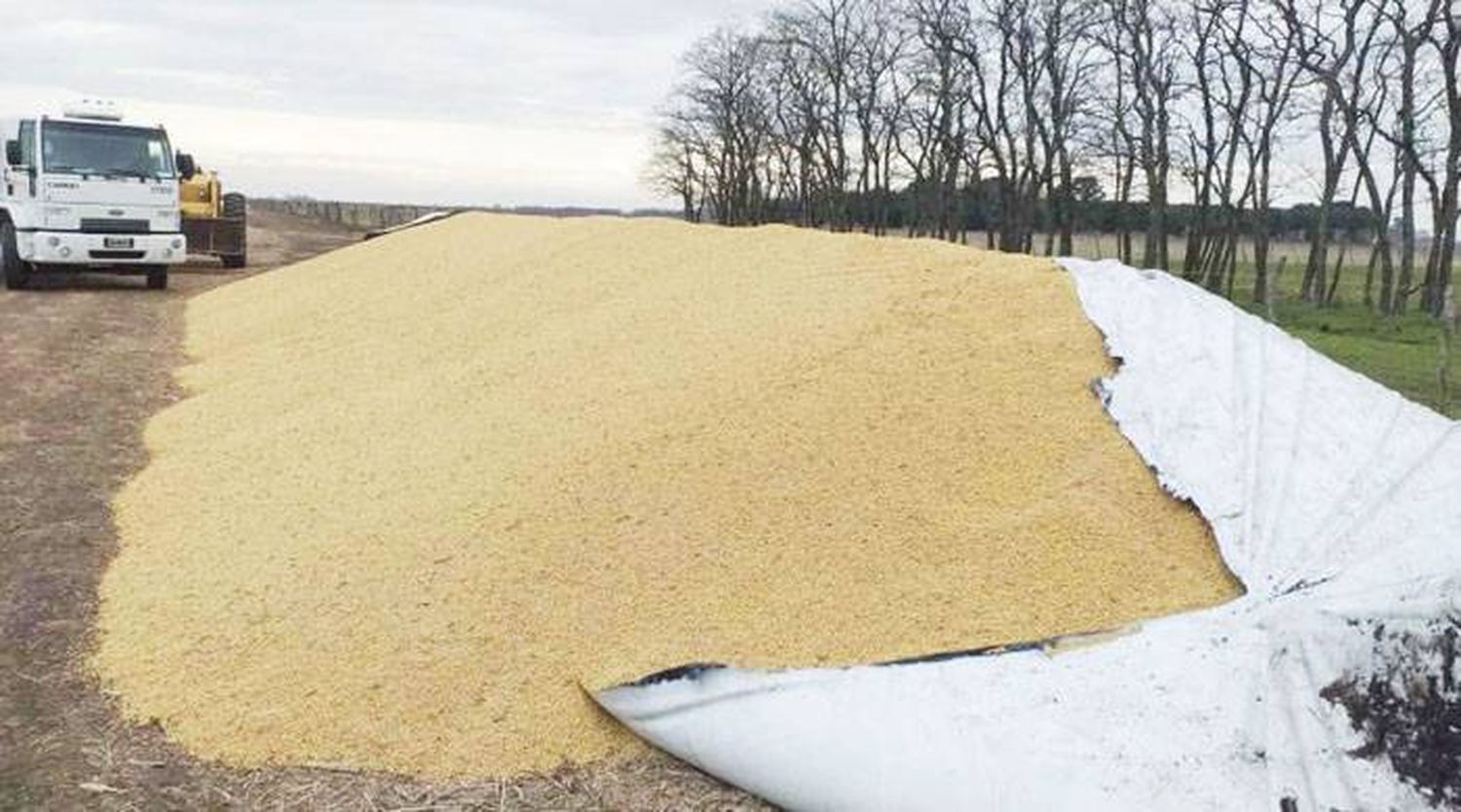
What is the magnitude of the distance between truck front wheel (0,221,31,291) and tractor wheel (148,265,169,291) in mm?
1306

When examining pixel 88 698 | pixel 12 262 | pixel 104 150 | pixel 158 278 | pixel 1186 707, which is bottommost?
pixel 88 698

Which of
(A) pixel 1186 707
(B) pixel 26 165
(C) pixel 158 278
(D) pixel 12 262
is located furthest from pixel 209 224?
(A) pixel 1186 707

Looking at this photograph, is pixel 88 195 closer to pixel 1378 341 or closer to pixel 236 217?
pixel 236 217

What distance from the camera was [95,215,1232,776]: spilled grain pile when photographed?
3.70 meters

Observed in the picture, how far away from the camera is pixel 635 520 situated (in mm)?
4426

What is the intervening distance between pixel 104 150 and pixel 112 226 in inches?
33.2

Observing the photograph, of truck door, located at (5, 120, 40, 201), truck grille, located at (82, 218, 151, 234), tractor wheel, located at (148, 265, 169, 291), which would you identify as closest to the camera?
truck door, located at (5, 120, 40, 201)

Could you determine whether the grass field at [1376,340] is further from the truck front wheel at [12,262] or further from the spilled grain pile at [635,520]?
the truck front wheel at [12,262]

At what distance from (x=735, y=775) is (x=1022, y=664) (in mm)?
853

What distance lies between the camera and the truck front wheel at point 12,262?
13.9m

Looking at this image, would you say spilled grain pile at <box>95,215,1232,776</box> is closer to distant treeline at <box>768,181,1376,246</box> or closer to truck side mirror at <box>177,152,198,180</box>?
truck side mirror at <box>177,152,198,180</box>

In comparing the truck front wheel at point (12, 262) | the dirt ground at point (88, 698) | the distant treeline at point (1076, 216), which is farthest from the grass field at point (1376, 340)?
the truck front wheel at point (12, 262)

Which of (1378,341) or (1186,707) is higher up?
(1378,341)

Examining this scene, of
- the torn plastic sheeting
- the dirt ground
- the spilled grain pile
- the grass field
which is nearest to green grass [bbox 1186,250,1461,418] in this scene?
the grass field
